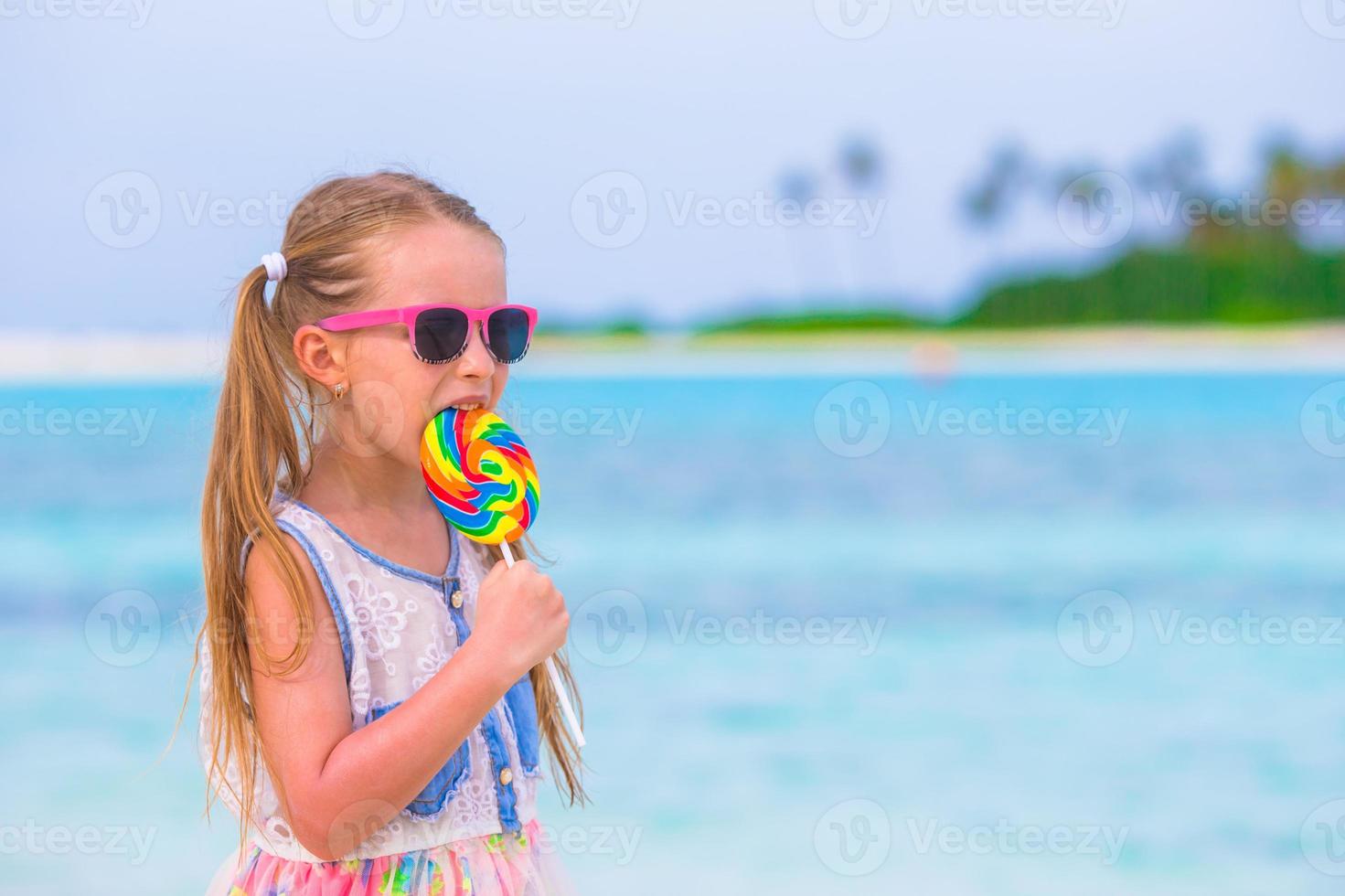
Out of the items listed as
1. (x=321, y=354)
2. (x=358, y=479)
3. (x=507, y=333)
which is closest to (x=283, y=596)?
(x=358, y=479)

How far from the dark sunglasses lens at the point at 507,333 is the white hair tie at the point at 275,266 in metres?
0.29

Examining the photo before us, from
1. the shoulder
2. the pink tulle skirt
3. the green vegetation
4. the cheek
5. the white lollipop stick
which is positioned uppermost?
the cheek

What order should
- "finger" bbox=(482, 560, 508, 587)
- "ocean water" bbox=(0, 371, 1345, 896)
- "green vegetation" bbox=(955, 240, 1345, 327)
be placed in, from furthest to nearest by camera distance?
"green vegetation" bbox=(955, 240, 1345, 327) < "ocean water" bbox=(0, 371, 1345, 896) < "finger" bbox=(482, 560, 508, 587)

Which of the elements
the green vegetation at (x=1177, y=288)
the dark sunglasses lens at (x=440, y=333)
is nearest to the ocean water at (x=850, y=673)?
the dark sunglasses lens at (x=440, y=333)

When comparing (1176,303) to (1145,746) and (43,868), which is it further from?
(43,868)

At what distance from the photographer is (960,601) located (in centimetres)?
807

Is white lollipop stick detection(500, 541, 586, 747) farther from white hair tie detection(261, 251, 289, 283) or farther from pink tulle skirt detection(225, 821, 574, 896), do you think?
white hair tie detection(261, 251, 289, 283)

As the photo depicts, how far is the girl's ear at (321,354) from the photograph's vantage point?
1846 mm

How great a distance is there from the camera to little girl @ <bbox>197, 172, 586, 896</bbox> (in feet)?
5.51

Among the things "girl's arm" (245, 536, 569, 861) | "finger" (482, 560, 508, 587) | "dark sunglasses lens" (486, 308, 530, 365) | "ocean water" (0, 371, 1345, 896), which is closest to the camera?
"girl's arm" (245, 536, 569, 861)

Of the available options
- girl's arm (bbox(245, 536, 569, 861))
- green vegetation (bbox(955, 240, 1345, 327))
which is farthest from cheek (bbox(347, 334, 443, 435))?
green vegetation (bbox(955, 240, 1345, 327))

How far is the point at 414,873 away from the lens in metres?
1.80

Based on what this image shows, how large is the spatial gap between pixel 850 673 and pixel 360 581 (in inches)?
198

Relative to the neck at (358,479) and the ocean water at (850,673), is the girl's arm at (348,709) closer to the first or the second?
the neck at (358,479)
